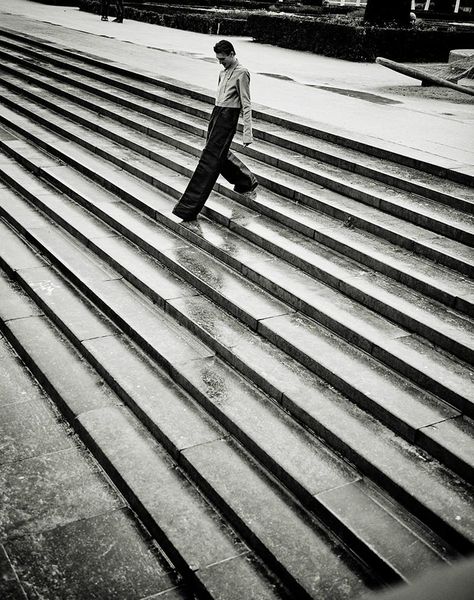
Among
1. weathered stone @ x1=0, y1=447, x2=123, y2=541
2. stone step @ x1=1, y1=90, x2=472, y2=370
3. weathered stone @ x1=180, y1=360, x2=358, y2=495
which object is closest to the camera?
weathered stone @ x1=0, y1=447, x2=123, y2=541

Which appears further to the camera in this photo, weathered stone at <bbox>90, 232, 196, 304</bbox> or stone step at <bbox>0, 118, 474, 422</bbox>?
weathered stone at <bbox>90, 232, 196, 304</bbox>

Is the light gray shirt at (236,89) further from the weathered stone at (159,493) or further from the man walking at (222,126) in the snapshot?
the weathered stone at (159,493)

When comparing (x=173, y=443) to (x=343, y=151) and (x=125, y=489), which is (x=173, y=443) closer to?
(x=125, y=489)

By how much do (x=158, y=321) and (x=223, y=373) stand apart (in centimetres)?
91

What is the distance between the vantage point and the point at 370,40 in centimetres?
1652

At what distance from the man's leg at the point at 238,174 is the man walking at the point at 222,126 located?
108mm

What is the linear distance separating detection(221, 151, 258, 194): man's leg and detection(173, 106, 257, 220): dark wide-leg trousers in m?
0.01

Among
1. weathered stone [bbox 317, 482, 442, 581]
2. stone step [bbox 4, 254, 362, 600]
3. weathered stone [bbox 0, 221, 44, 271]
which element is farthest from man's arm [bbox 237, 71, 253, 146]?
weathered stone [bbox 317, 482, 442, 581]

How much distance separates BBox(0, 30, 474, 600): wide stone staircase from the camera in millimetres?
3199

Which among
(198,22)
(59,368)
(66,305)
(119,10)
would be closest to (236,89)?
(66,305)

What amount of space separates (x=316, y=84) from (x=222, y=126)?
7.24 meters

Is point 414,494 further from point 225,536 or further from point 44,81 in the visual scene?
point 44,81

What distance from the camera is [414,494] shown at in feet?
10.6

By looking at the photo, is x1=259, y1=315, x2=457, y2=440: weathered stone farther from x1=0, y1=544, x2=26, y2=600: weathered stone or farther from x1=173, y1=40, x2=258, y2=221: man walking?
x1=0, y1=544, x2=26, y2=600: weathered stone
